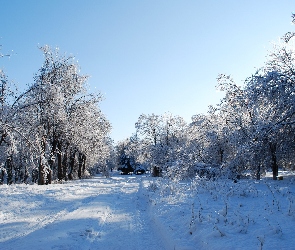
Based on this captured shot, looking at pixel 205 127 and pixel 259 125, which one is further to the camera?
pixel 205 127

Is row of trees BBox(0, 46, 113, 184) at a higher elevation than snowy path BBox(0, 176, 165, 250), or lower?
higher

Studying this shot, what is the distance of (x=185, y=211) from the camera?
917cm

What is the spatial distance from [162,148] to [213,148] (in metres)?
19.5

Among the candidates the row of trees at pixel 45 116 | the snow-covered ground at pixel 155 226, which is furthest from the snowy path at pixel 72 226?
the row of trees at pixel 45 116

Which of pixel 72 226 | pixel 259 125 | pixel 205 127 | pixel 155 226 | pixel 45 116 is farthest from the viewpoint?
pixel 205 127

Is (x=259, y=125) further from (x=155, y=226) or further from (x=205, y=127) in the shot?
(x=205, y=127)

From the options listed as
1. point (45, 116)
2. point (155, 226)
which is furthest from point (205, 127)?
point (155, 226)

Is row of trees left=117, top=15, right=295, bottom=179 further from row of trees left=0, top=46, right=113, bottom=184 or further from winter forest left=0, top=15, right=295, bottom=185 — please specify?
row of trees left=0, top=46, right=113, bottom=184

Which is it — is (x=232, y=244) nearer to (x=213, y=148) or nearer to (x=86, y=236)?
(x=86, y=236)

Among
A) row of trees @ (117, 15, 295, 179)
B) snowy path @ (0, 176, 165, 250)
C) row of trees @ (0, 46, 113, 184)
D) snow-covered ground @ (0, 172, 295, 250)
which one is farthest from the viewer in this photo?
row of trees @ (0, 46, 113, 184)

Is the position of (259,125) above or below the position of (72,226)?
above

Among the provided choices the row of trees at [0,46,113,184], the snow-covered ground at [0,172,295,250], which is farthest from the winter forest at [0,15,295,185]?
the snow-covered ground at [0,172,295,250]

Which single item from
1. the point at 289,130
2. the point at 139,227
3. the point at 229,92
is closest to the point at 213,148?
the point at 229,92

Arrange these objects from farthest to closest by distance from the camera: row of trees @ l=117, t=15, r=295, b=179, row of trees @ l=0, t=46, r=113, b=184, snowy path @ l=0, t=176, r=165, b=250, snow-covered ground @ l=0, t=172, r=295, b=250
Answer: row of trees @ l=0, t=46, r=113, b=184
row of trees @ l=117, t=15, r=295, b=179
snowy path @ l=0, t=176, r=165, b=250
snow-covered ground @ l=0, t=172, r=295, b=250
